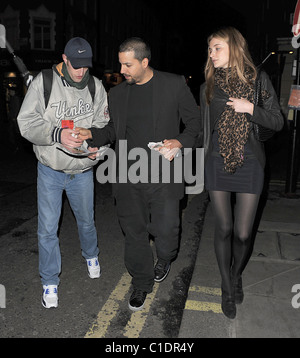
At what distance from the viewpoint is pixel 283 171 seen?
9.85 m

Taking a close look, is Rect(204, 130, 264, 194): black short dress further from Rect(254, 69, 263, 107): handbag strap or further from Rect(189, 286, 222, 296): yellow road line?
Rect(189, 286, 222, 296): yellow road line

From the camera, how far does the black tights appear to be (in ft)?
9.70

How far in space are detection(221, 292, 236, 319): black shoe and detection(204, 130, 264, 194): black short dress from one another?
0.88 m

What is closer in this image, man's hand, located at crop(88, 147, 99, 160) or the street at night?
the street at night

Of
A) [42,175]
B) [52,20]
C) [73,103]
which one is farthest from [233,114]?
[52,20]

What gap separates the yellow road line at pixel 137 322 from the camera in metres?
2.84

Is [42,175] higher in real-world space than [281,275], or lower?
higher

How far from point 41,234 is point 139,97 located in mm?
1382

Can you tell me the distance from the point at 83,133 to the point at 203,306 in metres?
1.76

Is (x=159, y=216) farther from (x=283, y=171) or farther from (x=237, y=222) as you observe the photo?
(x=283, y=171)

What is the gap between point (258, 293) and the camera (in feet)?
11.2

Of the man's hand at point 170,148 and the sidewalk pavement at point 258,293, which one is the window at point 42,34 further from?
the man's hand at point 170,148
